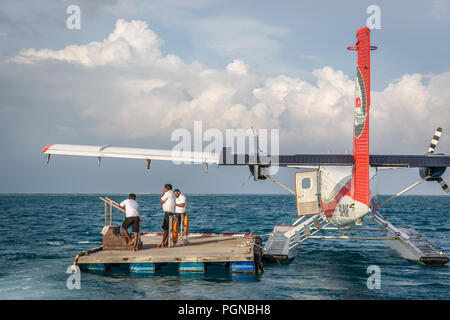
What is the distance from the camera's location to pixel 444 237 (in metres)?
28.7

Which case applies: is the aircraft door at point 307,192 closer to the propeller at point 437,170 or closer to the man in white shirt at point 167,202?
the propeller at point 437,170

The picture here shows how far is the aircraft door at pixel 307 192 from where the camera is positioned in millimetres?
18344

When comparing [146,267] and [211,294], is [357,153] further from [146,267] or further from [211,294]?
[146,267]

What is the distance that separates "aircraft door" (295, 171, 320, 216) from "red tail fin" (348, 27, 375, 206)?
2.74m

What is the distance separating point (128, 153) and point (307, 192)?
735cm

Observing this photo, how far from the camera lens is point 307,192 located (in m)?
18.5

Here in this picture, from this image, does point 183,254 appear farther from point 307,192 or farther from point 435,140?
point 435,140

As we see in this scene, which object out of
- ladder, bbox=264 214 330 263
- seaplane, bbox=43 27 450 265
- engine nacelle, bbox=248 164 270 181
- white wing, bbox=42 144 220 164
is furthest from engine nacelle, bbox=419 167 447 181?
white wing, bbox=42 144 220 164

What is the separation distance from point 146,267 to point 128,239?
1.24 meters

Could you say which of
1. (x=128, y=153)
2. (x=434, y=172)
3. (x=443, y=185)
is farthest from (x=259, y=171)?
(x=443, y=185)

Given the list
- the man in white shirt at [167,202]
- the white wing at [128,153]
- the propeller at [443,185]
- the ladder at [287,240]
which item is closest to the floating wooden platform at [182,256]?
the ladder at [287,240]

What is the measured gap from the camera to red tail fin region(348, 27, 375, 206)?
48.6ft
